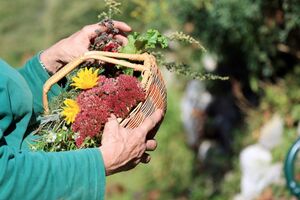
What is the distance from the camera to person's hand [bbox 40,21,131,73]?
9.79ft

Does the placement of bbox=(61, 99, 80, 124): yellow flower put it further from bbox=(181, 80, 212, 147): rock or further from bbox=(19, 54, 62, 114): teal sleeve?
bbox=(181, 80, 212, 147): rock

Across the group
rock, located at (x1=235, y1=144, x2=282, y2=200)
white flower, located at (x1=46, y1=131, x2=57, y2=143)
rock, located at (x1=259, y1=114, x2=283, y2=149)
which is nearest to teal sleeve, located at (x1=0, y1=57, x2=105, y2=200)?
white flower, located at (x1=46, y1=131, x2=57, y2=143)

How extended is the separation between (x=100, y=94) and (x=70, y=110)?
4.5 inches

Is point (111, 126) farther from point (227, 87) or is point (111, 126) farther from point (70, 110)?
point (227, 87)

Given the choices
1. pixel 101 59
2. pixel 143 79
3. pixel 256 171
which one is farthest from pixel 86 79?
pixel 256 171

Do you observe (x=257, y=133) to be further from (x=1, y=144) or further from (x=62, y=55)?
(x=1, y=144)

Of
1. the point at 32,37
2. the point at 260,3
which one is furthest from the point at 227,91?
the point at 32,37

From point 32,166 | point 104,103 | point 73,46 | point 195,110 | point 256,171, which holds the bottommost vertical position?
point 32,166

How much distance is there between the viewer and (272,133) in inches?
238

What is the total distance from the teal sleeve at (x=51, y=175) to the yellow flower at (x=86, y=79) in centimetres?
33

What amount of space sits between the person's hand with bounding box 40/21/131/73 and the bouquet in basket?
10 centimetres

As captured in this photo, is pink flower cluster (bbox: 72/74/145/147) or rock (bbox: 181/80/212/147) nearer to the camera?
pink flower cluster (bbox: 72/74/145/147)

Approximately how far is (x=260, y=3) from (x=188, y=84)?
2.39 meters

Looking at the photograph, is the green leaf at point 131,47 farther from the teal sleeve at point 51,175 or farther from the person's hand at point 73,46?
the teal sleeve at point 51,175
